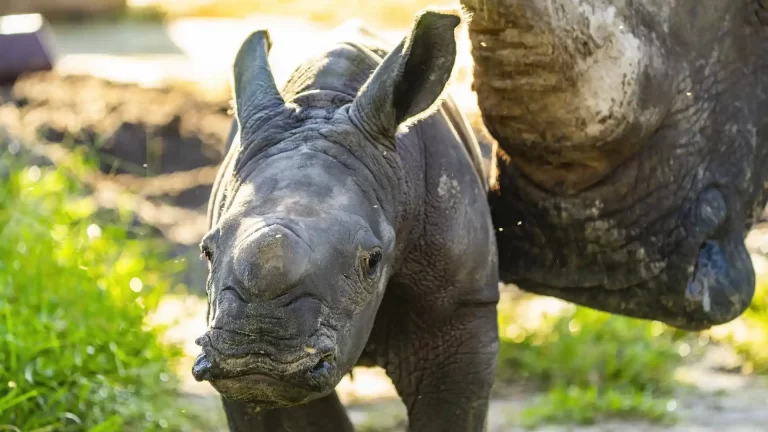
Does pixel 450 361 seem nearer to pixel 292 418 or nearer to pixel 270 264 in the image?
pixel 292 418

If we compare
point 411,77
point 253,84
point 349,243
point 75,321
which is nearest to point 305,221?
point 349,243

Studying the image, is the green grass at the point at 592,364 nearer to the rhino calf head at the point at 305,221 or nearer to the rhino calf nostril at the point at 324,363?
the rhino calf head at the point at 305,221

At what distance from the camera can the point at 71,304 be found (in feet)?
21.8

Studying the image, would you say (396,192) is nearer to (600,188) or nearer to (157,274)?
(600,188)

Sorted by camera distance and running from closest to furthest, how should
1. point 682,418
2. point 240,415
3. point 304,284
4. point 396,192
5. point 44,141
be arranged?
point 304,284
point 396,192
point 240,415
point 682,418
point 44,141

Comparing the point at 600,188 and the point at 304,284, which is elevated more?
the point at 600,188

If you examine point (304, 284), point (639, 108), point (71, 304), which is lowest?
point (304, 284)

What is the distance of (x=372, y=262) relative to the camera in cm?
377

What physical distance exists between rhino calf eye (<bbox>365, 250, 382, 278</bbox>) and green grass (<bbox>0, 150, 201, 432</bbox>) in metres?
2.21

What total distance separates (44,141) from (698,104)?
21.7 feet

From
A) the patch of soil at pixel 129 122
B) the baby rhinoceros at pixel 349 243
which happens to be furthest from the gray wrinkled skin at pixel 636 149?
the patch of soil at pixel 129 122

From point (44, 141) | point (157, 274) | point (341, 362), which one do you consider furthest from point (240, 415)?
point (44, 141)

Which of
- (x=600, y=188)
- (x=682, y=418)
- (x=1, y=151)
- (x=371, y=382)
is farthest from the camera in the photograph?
(x=1, y=151)

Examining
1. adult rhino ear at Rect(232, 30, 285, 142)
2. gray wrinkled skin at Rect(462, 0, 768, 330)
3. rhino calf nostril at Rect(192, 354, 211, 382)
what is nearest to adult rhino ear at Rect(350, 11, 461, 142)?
adult rhino ear at Rect(232, 30, 285, 142)
